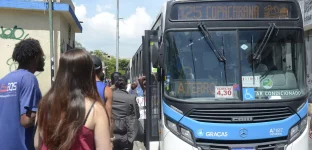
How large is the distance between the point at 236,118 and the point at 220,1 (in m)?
1.86

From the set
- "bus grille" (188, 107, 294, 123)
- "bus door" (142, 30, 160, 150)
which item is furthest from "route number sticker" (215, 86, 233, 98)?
"bus door" (142, 30, 160, 150)

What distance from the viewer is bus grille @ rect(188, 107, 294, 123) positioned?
525 cm

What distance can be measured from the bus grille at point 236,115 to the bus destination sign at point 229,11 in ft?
4.77

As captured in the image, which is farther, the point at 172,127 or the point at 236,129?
the point at 172,127

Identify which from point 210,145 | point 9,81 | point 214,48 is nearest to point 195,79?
point 214,48

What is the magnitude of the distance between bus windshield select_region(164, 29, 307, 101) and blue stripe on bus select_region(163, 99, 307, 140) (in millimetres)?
387

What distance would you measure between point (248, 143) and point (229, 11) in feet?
6.73

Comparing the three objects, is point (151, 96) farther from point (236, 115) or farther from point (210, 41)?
point (236, 115)

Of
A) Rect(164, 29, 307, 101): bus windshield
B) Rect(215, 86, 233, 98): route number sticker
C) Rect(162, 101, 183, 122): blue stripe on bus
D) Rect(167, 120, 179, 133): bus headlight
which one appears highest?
Rect(164, 29, 307, 101): bus windshield

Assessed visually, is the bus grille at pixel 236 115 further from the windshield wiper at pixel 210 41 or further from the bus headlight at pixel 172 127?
the windshield wiper at pixel 210 41

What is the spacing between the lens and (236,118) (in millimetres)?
5250

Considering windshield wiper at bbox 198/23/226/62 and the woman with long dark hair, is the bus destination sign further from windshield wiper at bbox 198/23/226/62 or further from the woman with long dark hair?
the woman with long dark hair

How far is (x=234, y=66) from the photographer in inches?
214

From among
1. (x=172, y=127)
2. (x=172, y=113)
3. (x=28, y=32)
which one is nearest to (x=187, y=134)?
(x=172, y=127)
